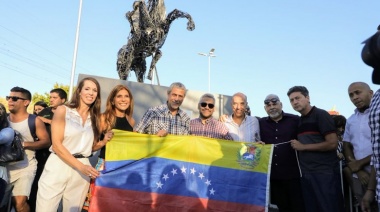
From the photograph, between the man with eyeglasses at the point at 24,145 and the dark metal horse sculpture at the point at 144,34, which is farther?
the dark metal horse sculpture at the point at 144,34

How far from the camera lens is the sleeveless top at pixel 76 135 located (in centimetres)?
359

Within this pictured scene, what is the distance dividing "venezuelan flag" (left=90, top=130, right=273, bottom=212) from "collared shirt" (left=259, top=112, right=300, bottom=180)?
0.78 ft

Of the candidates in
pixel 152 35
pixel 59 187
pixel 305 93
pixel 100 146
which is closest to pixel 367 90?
pixel 305 93

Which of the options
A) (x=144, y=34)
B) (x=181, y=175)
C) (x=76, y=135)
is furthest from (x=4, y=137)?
(x=144, y=34)

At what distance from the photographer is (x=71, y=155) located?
11.5ft

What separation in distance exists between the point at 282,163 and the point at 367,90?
137cm

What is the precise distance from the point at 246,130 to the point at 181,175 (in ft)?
3.71

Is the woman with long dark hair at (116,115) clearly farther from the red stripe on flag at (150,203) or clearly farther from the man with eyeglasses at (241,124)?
the man with eyeglasses at (241,124)

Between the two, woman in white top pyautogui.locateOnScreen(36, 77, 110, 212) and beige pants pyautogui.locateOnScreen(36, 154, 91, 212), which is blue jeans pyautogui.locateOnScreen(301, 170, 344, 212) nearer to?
woman in white top pyautogui.locateOnScreen(36, 77, 110, 212)

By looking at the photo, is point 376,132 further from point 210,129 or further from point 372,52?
point 210,129

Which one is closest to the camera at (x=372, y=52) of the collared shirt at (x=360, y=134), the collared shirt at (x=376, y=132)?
the collared shirt at (x=376, y=132)

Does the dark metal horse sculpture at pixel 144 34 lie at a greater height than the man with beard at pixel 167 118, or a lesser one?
greater

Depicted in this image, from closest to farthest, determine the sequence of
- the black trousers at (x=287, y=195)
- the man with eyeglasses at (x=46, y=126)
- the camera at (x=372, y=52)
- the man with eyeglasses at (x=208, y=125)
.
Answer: the camera at (x=372, y=52) < the black trousers at (x=287, y=195) < the man with eyeglasses at (x=208, y=125) < the man with eyeglasses at (x=46, y=126)

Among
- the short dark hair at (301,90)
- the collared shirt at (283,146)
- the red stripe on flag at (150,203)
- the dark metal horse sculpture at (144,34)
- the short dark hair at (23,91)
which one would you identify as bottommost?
the red stripe on flag at (150,203)
